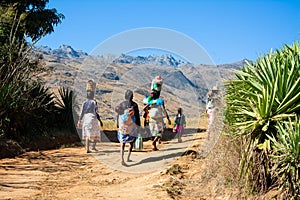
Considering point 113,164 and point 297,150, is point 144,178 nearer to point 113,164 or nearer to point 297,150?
point 113,164

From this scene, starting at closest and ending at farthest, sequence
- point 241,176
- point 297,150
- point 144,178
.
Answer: point 297,150
point 241,176
point 144,178

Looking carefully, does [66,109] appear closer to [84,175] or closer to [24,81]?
[24,81]

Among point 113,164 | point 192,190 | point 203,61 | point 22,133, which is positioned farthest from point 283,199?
point 22,133

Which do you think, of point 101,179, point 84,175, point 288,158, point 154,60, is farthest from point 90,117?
point 288,158

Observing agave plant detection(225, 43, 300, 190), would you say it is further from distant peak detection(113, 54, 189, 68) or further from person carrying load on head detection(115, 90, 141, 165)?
distant peak detection(113, 54, 189, 68)

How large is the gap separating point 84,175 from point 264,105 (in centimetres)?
484

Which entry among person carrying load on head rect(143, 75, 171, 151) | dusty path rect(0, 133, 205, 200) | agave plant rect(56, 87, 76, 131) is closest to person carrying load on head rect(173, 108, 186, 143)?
dusty path rect(0, 133, 205, 200)

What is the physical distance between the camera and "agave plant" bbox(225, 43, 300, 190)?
5.45 m

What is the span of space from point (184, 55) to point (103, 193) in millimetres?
4048

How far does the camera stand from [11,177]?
845cm

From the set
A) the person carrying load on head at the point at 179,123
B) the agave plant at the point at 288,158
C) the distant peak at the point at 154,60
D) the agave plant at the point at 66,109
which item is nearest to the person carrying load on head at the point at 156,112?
the distant peak at the point at 154,60

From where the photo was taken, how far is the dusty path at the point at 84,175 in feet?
23.0

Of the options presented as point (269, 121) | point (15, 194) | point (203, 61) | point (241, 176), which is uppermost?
point (203, 61)

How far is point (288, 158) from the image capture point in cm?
499
